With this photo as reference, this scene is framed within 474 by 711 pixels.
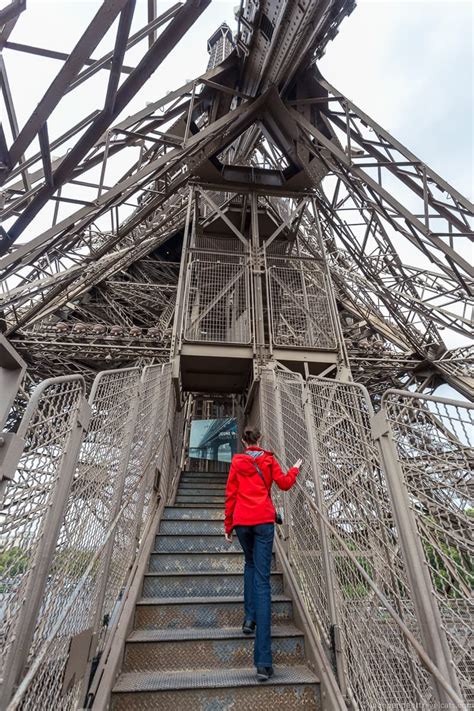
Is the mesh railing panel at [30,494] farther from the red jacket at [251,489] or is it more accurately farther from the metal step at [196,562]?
the metal step at [196,562]

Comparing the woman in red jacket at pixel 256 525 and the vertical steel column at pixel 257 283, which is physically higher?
the vertical steel column at pixel 257 283

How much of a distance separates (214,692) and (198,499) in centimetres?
303

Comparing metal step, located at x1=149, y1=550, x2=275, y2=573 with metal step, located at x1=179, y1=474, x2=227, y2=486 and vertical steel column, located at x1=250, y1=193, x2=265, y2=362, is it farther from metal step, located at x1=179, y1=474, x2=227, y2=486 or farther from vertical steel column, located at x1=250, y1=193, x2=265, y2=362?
vertical steel column, located at x1=250, y1=193, x2=265, y2=362

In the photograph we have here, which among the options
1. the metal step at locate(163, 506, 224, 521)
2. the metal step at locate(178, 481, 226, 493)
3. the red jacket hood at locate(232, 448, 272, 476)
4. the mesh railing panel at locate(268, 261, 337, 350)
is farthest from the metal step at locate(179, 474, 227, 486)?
the red jacket hood at locate(232, 448, 272, 476)

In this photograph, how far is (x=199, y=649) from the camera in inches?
98.9

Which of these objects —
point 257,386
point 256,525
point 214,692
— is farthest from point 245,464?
point 257,386

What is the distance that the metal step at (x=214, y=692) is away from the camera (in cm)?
213

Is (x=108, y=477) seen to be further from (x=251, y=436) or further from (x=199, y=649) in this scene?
(x=199, y=649)

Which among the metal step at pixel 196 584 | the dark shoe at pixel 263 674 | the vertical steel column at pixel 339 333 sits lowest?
the dark shoe at pixel 263 674

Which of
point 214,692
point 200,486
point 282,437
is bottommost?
point 214,692

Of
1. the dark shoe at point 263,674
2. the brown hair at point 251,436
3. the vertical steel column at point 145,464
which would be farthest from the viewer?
the vertical steel column at point 145,464

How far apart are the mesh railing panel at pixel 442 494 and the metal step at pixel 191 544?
2.17m

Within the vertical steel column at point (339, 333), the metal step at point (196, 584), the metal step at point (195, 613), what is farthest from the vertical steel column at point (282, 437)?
the vertical steel column at point (339, 333)

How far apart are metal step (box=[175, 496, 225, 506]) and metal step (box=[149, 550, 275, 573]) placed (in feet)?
4.80
